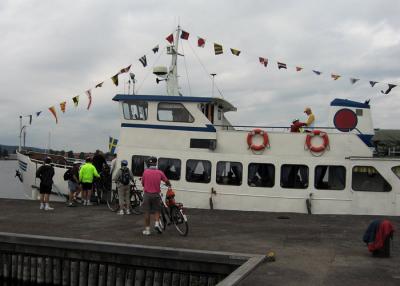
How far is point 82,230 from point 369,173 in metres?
9.54

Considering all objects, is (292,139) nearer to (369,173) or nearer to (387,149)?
(369,173)

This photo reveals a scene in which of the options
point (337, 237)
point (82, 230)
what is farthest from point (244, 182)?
point (82, 230)

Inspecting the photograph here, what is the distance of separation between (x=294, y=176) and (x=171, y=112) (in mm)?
5153

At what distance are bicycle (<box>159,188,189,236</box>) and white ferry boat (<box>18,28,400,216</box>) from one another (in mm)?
4624

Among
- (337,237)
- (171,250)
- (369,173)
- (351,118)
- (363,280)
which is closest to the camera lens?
(363,280)

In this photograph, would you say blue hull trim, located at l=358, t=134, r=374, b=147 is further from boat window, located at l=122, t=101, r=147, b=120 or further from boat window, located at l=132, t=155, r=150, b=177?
boat window, located at l=122, t=101, r=147, b=120

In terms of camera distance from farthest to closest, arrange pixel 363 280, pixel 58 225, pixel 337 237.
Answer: pixel 58 225 → pixel 337 237 → pixel 363 280

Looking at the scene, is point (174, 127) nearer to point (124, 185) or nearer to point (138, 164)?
point (138, 164)

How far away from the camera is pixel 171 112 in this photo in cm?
1758

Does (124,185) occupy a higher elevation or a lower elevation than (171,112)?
lower

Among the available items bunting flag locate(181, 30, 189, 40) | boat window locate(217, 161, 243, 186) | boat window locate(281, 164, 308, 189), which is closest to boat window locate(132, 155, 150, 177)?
boat window locate(217, 161, 243, 186)

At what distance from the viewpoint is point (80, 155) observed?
3006 cm

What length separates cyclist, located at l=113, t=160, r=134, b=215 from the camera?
1479 centimetres

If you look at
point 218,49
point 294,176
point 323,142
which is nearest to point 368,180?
point 323,142
